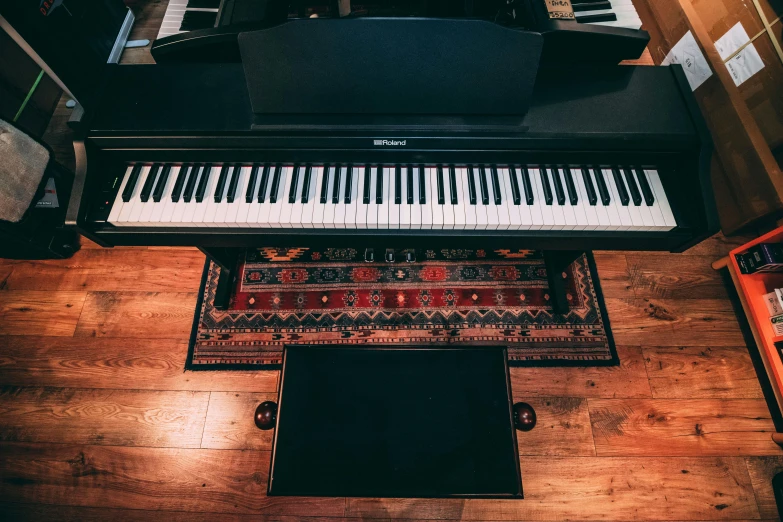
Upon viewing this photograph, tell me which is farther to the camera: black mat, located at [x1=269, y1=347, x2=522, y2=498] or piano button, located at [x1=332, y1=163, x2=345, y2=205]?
piano button, located at [x1=332, y1=163, x2=345, y2=205]

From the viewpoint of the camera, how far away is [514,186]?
1.65 m

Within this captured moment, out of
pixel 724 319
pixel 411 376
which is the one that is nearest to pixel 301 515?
pixel 411 376

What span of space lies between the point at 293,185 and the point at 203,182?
38cm

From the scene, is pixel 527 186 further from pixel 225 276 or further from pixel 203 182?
pixel 225 276

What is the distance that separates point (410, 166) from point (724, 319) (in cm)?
213

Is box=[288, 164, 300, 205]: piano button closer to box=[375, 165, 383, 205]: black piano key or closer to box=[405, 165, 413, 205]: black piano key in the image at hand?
box=[375, 165, 383, 205]: black piano key

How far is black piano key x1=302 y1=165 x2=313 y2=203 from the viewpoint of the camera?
1.64 metres

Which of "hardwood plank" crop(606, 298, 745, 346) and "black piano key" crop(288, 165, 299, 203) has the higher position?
"black piano key" crop(288, 165, 299, 203)

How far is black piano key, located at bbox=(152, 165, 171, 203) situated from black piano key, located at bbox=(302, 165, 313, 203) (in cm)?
58

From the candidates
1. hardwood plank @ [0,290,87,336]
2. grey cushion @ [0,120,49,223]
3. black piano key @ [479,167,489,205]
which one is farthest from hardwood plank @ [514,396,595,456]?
grey cushion @ [0,120,49,223]

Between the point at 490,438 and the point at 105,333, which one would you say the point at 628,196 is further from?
the point at 105,333

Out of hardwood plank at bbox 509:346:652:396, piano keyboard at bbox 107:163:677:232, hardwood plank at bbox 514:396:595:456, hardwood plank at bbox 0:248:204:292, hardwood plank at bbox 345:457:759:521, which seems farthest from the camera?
hardwood plank at bbox 0:248:204:292

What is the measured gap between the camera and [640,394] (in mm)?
2207

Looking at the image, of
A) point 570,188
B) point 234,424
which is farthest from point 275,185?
point 234,424
